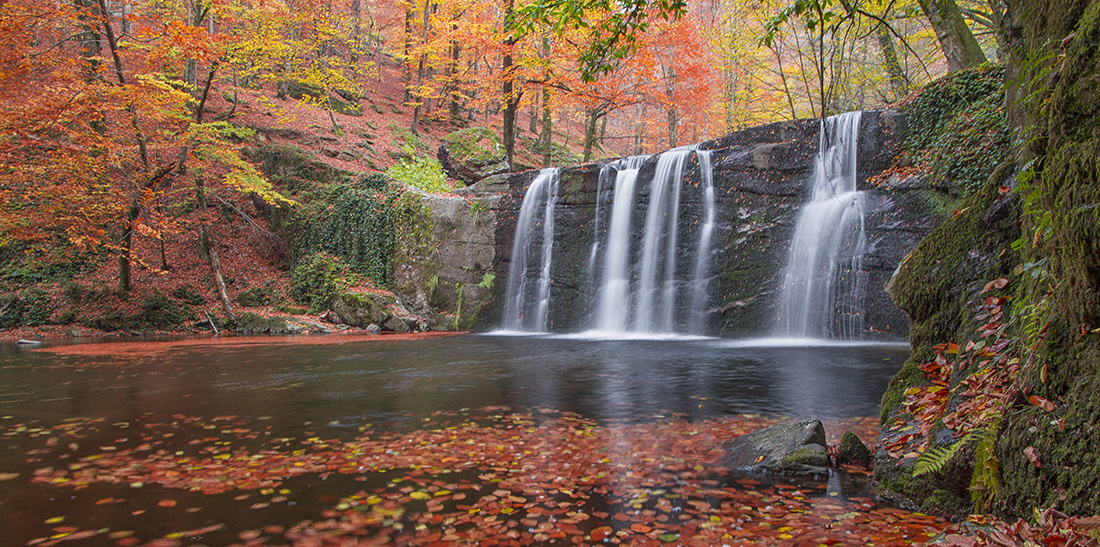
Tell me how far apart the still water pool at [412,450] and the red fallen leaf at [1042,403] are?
811 millimetres

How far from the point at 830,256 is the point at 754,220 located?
184 cm

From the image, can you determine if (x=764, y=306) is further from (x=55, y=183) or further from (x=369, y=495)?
(x=55, y=183)

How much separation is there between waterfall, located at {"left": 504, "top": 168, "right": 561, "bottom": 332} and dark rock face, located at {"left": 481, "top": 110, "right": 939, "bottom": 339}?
370 millimetres

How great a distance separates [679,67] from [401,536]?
19.4 meters

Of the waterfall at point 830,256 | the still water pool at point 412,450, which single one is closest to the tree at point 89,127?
the still water pool at point 412,450

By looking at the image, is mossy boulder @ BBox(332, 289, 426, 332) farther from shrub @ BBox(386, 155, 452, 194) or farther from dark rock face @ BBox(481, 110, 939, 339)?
shrub @ BBox(386, 155, 452, 194)

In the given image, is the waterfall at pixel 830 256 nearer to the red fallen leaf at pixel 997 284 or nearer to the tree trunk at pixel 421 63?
the red fallen leaf at pixel 997 284

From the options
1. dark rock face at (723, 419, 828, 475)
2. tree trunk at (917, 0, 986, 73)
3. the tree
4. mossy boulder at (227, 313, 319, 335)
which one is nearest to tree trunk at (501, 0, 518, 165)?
the tree

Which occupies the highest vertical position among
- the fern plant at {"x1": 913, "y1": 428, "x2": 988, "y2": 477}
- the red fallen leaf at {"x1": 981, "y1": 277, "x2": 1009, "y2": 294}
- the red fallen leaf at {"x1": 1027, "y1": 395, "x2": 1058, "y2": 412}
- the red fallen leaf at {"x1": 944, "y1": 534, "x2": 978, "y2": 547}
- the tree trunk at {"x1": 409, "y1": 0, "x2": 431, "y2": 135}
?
the tree trunk at {"x1": 409, "y1": 0, "x2": 431, "y2": 135}

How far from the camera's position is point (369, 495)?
3285 mm

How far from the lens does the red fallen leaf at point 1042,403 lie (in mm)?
2270

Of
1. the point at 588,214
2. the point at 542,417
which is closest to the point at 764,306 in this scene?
the point at 588,214

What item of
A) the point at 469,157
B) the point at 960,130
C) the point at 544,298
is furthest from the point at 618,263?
the point at 469,157

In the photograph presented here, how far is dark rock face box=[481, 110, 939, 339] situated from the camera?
1080 centimetres
